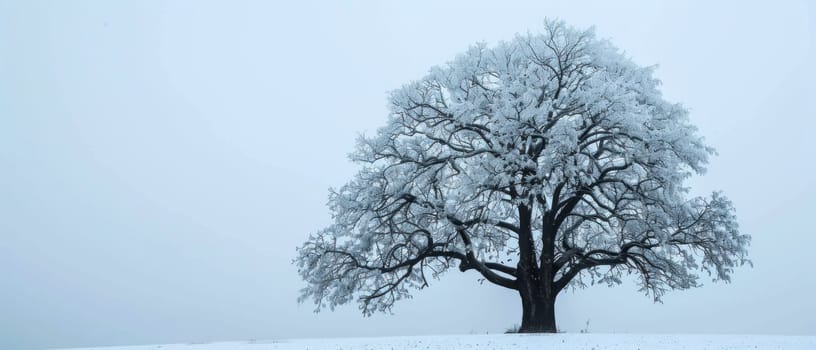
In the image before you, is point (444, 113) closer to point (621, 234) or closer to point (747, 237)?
point (621, 234)

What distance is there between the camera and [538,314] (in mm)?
27172

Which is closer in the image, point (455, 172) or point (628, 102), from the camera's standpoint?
point (628, 102)

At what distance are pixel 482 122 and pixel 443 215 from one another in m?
4.01

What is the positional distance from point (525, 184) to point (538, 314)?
5.32 meters

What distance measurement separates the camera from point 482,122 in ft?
92.2

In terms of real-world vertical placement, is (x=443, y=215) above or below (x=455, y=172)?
below

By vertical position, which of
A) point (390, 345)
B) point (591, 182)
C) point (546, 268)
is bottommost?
point (390, 345)

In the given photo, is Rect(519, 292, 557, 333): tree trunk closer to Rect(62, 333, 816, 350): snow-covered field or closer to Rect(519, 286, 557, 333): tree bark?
Rect(519, 286, 557, 333): tree bark

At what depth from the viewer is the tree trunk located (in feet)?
88.8

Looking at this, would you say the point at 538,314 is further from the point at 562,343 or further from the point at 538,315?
the point at 562,343

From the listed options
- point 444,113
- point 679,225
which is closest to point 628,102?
point 679,225

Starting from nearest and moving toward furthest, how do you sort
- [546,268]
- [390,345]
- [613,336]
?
1. [390,345]
2. [613,336]
3. [546,268]

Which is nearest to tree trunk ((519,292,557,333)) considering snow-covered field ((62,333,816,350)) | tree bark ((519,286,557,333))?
tree bark ((519,286,557,333))

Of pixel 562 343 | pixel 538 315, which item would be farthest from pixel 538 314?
pixel 562 343
